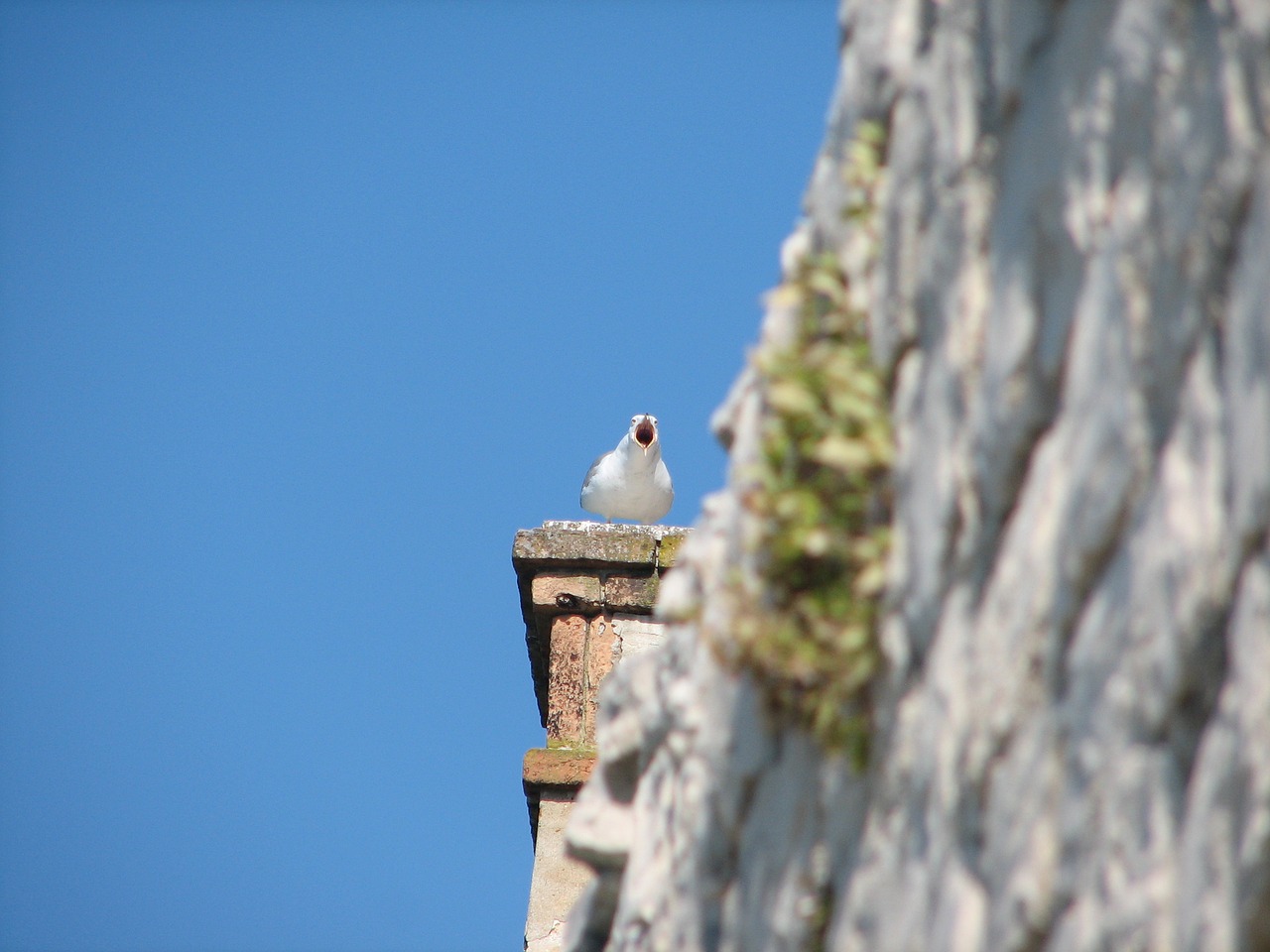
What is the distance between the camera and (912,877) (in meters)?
2.13

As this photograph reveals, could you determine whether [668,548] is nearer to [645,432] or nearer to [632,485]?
[632,485]

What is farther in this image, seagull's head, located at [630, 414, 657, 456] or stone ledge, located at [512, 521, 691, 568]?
seagull's head, located at [630, 414, 657, 456]

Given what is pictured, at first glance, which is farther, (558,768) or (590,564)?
(590,564)

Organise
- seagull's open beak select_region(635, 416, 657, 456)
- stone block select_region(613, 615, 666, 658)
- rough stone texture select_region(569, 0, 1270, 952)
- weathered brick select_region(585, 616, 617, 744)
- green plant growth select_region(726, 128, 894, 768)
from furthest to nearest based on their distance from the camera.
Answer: seagull's open beak select_region(635, 416, 657, 456) → stone block select_region(613, 615, 666, 658) → weathered brick select_region(585, 616, 617, 744) → green plant growth select_region(726, 128, 894, 768) → rough stone texture select_region(569, 0, 1270, 952)

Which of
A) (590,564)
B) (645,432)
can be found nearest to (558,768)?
(590,564)

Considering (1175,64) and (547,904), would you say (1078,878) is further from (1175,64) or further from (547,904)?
(547,904)

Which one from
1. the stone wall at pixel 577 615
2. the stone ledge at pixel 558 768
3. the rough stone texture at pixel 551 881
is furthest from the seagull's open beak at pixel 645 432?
the rough stone texture at pixel 551 881

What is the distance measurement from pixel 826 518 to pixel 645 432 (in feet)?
20.0

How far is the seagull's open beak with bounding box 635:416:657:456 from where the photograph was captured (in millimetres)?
8414

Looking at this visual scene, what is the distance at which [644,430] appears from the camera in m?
8.48

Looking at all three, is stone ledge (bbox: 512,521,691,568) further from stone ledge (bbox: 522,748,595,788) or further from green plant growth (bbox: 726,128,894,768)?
green plant growth (bbox: 726,128,894,768)

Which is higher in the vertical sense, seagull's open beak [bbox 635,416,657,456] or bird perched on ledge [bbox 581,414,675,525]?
seagull's open beak [bbox 635,416,657,456]

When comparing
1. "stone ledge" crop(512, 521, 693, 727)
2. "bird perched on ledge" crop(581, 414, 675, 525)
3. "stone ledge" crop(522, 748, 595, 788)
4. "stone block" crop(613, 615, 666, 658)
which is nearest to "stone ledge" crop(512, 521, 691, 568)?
"stone ledge" crop(512, 521, 693, 727)

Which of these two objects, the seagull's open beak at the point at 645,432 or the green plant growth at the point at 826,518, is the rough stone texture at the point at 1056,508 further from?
the seagull's open beak at the point at 645,432
